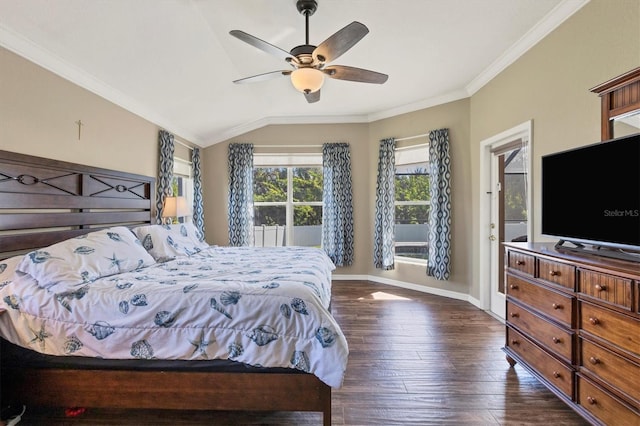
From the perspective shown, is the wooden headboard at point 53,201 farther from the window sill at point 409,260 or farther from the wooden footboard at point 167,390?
the window sill at point 409,260

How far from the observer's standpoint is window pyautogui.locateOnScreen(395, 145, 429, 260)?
4703 mm

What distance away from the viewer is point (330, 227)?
5.11m

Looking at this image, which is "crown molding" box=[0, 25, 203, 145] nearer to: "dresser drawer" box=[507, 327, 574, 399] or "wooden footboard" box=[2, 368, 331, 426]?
"wooden footboard" box=[2, 368, 331, 426]

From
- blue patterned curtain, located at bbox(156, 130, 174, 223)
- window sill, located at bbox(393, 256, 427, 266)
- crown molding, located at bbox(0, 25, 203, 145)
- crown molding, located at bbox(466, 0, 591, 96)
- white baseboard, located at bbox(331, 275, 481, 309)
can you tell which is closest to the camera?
crown molding, located at bbox(0, 25, 203, 145)

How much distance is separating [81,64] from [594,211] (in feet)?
12.9

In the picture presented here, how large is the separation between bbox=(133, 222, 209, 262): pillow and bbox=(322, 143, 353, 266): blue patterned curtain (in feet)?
7.45

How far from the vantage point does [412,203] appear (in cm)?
481

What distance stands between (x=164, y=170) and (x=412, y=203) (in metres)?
3.60

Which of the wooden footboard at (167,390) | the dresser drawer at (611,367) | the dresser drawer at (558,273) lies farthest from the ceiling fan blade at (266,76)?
the dresser drawer at (611,367)

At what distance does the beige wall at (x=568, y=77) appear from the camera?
1.97m

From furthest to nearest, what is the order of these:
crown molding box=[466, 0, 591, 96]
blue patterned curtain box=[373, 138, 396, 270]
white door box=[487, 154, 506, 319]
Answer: blue patterned curtain box=[373, 138, 396, 270], white door box=[487, 154, 506, 319], crown molding box=[466, 0, 591, 96]

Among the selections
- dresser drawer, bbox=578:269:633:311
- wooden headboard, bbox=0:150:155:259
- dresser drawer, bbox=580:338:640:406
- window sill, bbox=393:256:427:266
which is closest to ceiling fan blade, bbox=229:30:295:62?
wooden headboard, bbox=0:150:155:259

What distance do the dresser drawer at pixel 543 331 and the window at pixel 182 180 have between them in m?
4.28

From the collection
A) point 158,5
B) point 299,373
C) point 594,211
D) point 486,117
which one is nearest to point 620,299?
point 594,211
